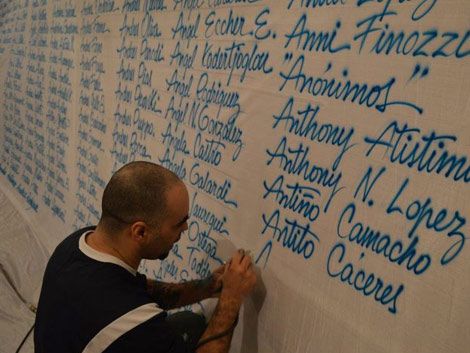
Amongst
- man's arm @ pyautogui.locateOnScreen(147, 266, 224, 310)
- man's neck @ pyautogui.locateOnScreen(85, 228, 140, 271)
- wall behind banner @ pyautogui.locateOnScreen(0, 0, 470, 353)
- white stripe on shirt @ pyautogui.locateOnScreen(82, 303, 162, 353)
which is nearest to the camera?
wall behind banner @ pyautogui.locateOnScreen(0, 0, 470, 353)

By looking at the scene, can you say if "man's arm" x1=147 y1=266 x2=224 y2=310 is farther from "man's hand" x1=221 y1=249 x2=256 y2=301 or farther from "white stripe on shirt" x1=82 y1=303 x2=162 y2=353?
"white stripe on shirt" x1=82 y1=303 x2=162 y2=353

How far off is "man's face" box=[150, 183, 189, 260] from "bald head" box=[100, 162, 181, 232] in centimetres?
1

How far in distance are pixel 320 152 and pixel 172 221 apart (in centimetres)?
30

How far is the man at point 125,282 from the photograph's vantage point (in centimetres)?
66

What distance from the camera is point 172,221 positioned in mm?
762

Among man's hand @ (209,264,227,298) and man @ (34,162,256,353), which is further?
man's hand @ (209,264,227,298)

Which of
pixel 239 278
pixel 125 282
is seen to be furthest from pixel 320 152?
pixel 125 282

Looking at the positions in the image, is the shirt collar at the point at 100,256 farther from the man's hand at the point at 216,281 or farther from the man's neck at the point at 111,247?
the man's hand at the point at 216,281

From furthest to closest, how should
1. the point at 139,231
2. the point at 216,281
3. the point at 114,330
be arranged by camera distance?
1. the point at 216,281
2. the point at 139,231
3. the point at 114,330

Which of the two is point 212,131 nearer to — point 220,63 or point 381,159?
point 220,63

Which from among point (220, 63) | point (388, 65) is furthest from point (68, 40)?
point (388, 65)

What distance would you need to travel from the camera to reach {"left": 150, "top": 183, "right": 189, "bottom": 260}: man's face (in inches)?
29.5

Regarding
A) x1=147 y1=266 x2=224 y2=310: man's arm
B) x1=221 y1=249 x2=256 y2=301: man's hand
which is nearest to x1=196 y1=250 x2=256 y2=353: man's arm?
x1=221 y1=249 x2=256 y2=301: man's hand

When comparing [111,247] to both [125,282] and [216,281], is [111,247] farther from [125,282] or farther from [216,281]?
[216,281]
